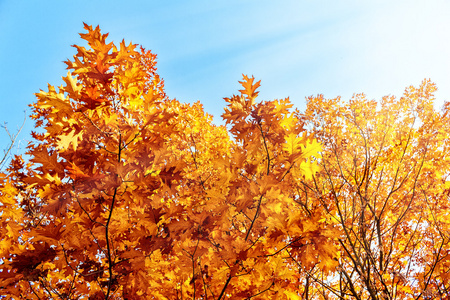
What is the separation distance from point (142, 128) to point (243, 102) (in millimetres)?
942

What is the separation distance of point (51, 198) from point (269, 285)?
1.92 meters

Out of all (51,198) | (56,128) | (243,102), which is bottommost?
(51,198)

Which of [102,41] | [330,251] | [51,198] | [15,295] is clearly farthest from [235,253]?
[15,295]

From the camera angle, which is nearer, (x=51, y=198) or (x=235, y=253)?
(x=51, y=198)

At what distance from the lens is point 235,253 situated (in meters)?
2.03

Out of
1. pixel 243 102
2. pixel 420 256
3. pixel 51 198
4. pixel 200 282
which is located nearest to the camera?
pixel 51 198

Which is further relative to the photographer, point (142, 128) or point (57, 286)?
point (57, 286)

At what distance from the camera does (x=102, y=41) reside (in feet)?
7.03

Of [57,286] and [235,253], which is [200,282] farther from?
[57,286]

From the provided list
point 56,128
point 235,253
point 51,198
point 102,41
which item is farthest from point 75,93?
point 235,253

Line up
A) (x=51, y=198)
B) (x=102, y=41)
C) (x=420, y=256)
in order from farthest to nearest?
(x=420, y=256) → (x=102, y=41) → (x=51, y=198)

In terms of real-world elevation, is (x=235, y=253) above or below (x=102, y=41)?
below

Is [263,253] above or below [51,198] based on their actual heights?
below

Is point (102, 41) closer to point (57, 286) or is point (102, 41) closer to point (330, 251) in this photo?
point (330, 251)
